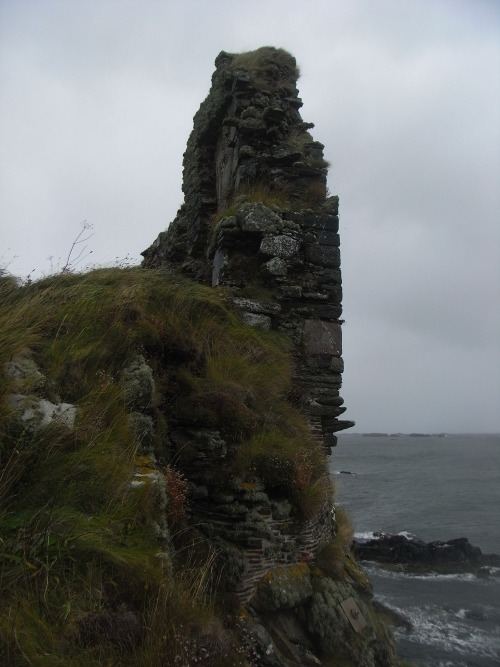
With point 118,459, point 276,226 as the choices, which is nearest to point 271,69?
point 276,226

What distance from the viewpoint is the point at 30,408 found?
3.42 meters

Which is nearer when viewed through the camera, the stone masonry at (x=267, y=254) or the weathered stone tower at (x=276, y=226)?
the stone masonry at (x=267, y=254)

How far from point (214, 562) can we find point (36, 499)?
6.52ft

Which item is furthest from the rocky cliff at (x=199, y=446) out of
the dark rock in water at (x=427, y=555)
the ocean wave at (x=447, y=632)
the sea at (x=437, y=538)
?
the dark rock in water at (x=427, y=555)

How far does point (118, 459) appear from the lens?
362 centimetres

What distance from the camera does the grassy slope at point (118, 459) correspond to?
8.32ft

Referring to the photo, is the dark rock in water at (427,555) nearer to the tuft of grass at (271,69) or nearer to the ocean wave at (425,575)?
the ocean wave at (425,575)

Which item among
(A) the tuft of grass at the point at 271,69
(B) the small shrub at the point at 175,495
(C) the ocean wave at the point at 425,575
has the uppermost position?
(A) the tuft of grass at the point at 271,69

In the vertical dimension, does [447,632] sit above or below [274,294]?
below

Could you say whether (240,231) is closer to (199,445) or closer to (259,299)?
(259,299)

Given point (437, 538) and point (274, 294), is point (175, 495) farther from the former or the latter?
point (437, 538)

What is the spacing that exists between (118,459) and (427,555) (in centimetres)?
2502

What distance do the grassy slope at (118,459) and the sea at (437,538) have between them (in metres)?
2.72

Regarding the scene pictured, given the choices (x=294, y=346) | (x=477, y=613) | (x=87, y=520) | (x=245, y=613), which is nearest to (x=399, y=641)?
(x=477, y=613)
